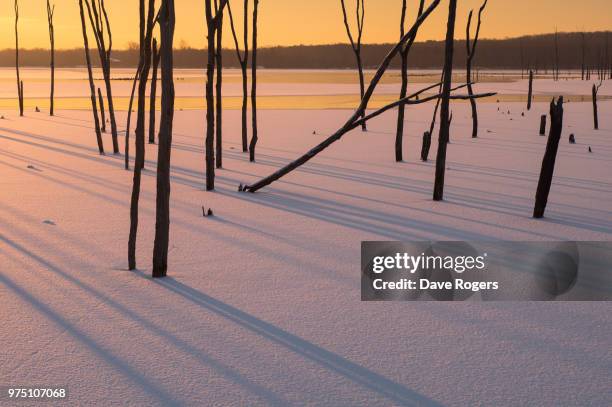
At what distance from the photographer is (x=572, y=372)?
3.02m

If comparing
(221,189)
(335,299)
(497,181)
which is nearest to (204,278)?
(335,299)

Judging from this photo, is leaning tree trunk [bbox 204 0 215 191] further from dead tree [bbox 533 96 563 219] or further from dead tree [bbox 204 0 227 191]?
dead tree [bbox 533 96 563 219]

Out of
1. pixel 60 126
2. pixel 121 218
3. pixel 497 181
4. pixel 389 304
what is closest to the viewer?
pixel 389 304

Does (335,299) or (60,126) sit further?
(60,126)

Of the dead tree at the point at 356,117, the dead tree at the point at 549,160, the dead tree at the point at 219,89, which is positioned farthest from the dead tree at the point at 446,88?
the dead tree at the point at 219,89

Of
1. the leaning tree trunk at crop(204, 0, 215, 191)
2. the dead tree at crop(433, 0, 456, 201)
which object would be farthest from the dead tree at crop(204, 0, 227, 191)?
the dead tree at crop(433, 0, 456, 201)

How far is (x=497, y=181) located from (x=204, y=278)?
214 inches

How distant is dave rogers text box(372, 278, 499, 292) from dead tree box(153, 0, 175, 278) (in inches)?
54.3

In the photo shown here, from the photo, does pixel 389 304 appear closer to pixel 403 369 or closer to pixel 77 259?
pixel 403 369

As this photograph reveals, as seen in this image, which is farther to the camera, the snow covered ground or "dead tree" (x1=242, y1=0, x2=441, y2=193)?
"dead tree" (x1=242, y1=0, x2=441, y2=193)

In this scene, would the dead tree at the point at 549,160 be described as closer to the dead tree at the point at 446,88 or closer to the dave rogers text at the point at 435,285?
the dead tree at the point at 446,88

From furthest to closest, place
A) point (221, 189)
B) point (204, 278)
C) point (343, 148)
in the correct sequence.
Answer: point (343, 148) → point (221, 189) → point (204, 278)

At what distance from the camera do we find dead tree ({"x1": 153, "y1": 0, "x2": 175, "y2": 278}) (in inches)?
162

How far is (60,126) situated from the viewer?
1767cm
